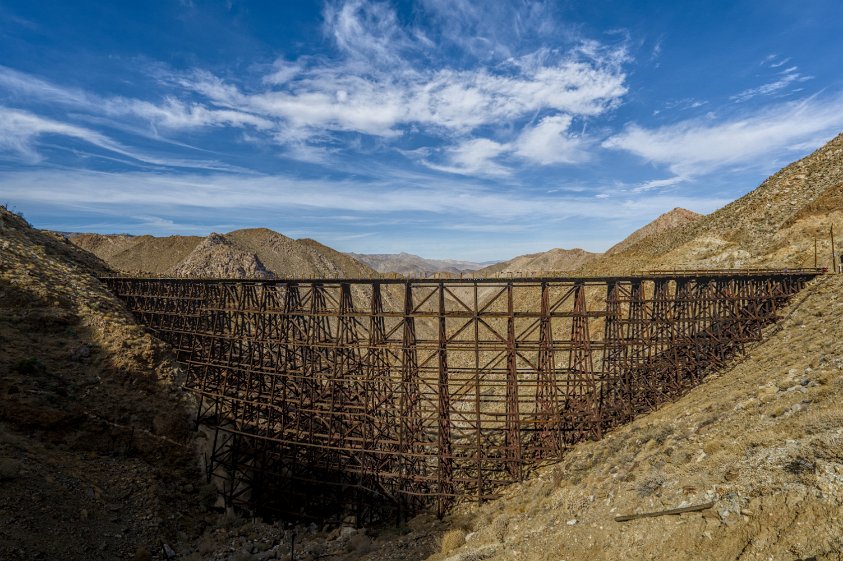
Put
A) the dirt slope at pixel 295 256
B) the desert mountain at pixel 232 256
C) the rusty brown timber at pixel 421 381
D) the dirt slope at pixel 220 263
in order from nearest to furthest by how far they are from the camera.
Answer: the rusty brown timber at pixel 421 381 → the dirt slope at pixel 220 263 → the desert mountain at pixel 232 256 → the dirt slope at pixel 295 256

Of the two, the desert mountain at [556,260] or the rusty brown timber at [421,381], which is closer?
the rusty brown timber at [421,381]

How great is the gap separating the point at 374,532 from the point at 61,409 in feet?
40.4

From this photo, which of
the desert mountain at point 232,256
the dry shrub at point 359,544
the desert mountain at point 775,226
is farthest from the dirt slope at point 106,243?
the dry shrub at point 359,544

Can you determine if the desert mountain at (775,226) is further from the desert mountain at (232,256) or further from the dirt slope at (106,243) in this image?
the dirt slope at (106,243)

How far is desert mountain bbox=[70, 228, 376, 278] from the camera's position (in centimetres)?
6103

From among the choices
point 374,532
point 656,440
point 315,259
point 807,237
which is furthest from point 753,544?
point 315,259

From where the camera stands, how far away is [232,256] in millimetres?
61438

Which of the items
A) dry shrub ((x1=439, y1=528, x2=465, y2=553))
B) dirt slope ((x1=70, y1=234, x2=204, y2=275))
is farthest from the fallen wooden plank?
dirt slope ((x1=70, y1=234, x2=204, y2=275))

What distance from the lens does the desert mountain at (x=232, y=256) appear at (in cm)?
6103

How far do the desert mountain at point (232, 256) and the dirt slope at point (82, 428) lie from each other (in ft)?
128

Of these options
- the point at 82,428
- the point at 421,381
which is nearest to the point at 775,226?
the point at 421,381

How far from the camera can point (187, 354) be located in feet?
67.8

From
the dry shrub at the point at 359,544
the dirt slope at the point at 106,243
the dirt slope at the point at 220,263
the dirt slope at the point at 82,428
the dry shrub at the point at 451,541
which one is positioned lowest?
the dry shrub at the point at 359,544

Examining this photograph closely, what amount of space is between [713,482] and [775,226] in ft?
93.9
